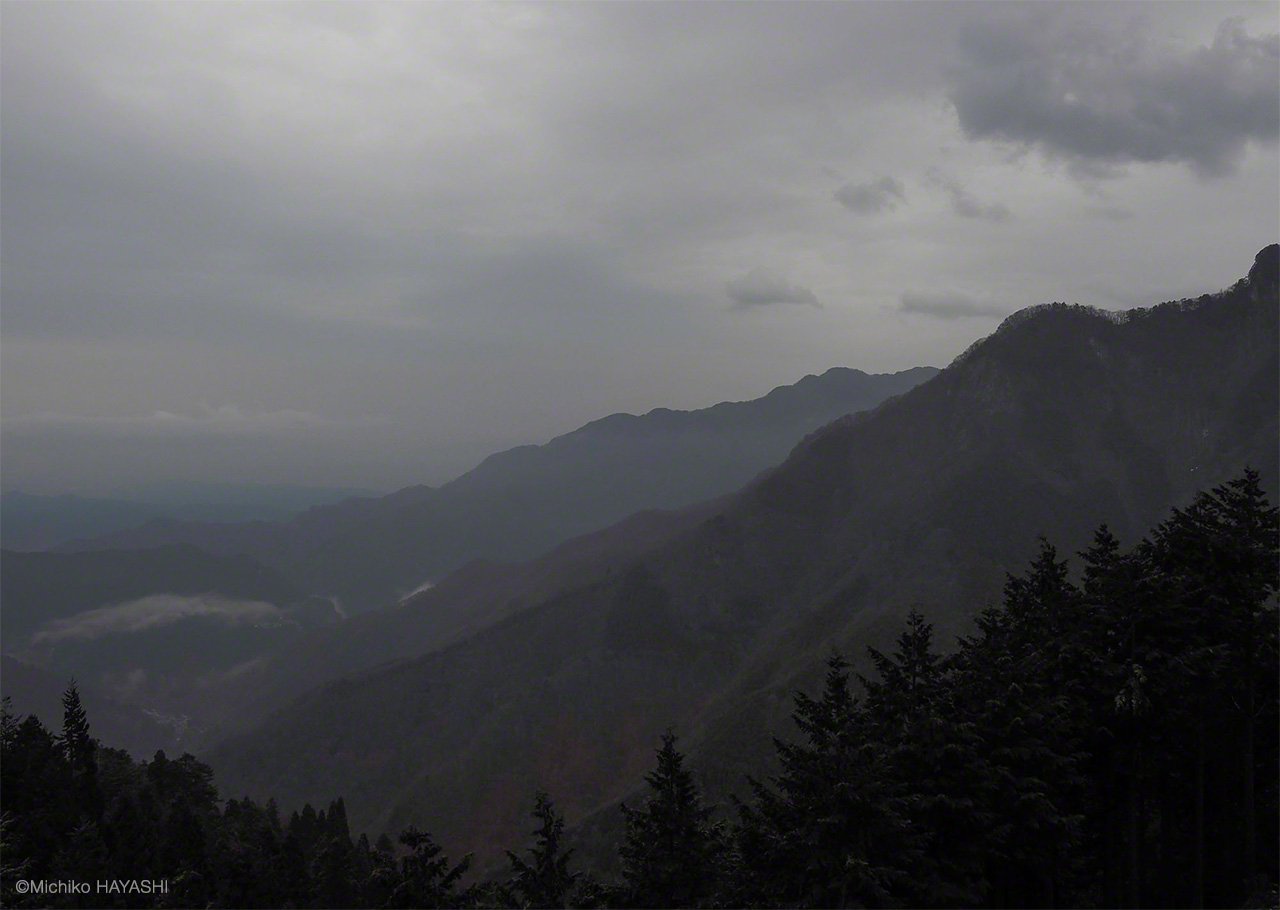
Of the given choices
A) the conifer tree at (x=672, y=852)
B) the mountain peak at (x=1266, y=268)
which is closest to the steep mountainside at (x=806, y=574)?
the mountain peak at (x=1266, y=268)

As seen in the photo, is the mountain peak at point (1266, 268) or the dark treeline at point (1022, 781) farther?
the mountain peak at point (1266, 268)

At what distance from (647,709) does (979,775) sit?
113m

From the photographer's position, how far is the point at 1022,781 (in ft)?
81.8

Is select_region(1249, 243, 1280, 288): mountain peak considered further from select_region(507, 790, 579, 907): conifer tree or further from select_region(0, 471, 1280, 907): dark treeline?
select_region(507, 790, 579, 907): conifer tree

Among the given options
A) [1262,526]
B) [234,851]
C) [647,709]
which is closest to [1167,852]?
[1262,526]

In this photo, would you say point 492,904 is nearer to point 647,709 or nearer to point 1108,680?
point 1108,680

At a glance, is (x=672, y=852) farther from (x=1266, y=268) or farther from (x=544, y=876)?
(x=1266, y=268)

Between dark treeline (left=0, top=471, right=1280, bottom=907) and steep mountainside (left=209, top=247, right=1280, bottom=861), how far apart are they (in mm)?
67852

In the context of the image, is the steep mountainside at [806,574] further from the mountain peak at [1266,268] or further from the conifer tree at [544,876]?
the conifer tree at [544,876]

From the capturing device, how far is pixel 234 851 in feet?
158

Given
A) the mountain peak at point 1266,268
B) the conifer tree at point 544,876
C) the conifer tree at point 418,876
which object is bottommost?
the conifer tree at point 544,876

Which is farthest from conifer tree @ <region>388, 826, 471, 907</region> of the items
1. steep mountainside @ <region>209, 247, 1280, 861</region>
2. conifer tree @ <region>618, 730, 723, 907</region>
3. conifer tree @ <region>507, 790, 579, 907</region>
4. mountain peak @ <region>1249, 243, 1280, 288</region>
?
mountain peak @ <region>1249, 243, 1280, 288</region>

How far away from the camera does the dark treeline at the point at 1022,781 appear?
76.0 feet

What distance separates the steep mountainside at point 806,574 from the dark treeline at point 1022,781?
67852mm
